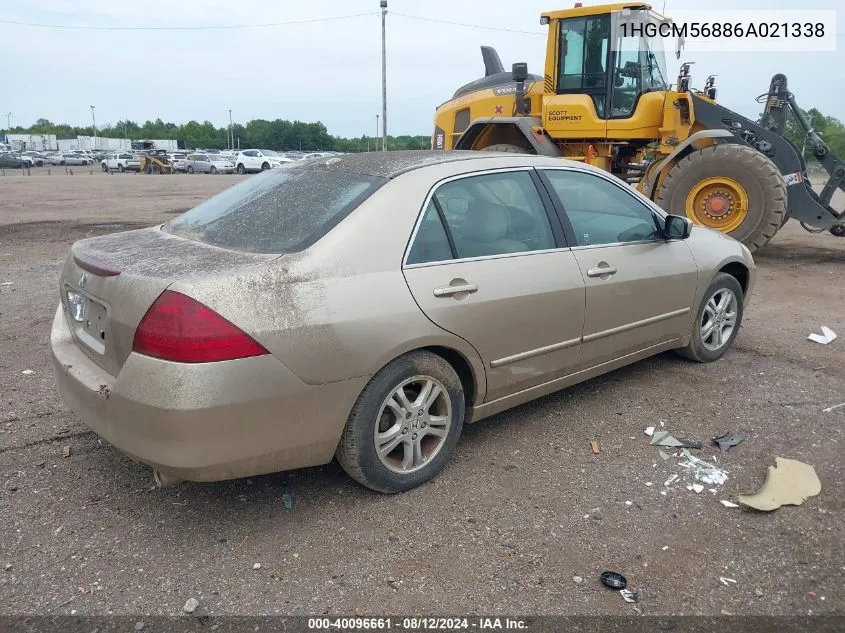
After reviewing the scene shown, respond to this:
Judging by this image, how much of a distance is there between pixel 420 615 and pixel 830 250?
35.6 ft

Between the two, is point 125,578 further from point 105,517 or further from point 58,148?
point 58,148

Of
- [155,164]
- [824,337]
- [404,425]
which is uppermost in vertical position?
[155,164]

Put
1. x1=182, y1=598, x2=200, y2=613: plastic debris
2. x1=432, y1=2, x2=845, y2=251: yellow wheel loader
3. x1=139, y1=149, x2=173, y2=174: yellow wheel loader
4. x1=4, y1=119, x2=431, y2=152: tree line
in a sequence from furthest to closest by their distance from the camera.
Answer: x1=4, y1=119, x2=431, y2=152: tree line < x1=139, y1=149, x2=173, y2=174: yellow wheel loader < x1=432, y1=2, x2=845, y2=251: yellow wheel loader < x1=182, y1=598, x2=200, y2=613: plastic debris

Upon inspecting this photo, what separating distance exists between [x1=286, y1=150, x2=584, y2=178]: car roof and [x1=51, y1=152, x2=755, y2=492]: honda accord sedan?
0.02m

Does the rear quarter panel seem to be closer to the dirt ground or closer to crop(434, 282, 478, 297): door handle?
the dirt ground

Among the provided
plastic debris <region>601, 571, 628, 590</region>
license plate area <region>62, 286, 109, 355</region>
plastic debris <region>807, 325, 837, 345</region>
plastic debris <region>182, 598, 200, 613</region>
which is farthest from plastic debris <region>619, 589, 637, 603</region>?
plastic debris <region>807, 325, 837, 345</region>

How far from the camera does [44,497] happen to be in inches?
122

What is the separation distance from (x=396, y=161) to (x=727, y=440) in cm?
241

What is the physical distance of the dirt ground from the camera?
250 centimetres

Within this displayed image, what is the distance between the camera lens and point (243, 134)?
103 meters

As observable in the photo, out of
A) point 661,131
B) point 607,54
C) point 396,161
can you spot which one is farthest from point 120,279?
point 661,131

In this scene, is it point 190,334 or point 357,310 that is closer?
point 190,334

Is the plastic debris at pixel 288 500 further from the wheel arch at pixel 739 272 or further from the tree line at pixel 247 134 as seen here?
→ the tree line at pixel 247 134

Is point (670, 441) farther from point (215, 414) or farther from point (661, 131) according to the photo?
point (661, 131)
